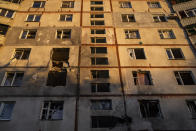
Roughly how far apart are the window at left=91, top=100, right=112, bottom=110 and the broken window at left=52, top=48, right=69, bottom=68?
5.43 m

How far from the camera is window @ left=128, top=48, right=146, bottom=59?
1748 centimetres

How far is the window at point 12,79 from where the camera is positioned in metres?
15.1

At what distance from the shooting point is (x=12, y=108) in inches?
535

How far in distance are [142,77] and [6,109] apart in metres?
13.4

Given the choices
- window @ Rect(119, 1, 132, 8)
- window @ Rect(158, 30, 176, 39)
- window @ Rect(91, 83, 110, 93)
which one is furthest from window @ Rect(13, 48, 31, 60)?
window @ Rect(158, 30, 176, 39)

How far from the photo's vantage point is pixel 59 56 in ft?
57.2

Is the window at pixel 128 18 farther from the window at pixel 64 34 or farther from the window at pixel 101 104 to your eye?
the window at pixel 101 104

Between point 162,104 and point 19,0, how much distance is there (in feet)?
78.4

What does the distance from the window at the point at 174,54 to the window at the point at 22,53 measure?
1639cm

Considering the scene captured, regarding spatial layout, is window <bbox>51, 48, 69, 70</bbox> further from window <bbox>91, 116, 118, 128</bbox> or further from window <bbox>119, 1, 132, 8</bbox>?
window <bbox>119, 1, 132, 8</bbox>

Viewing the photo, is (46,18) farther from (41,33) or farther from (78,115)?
(78,115)

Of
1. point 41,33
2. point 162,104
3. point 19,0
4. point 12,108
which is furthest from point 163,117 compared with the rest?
point 19,0

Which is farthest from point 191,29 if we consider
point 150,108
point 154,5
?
point 150,108

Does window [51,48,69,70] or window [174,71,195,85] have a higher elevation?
window [51,48,69,70]
